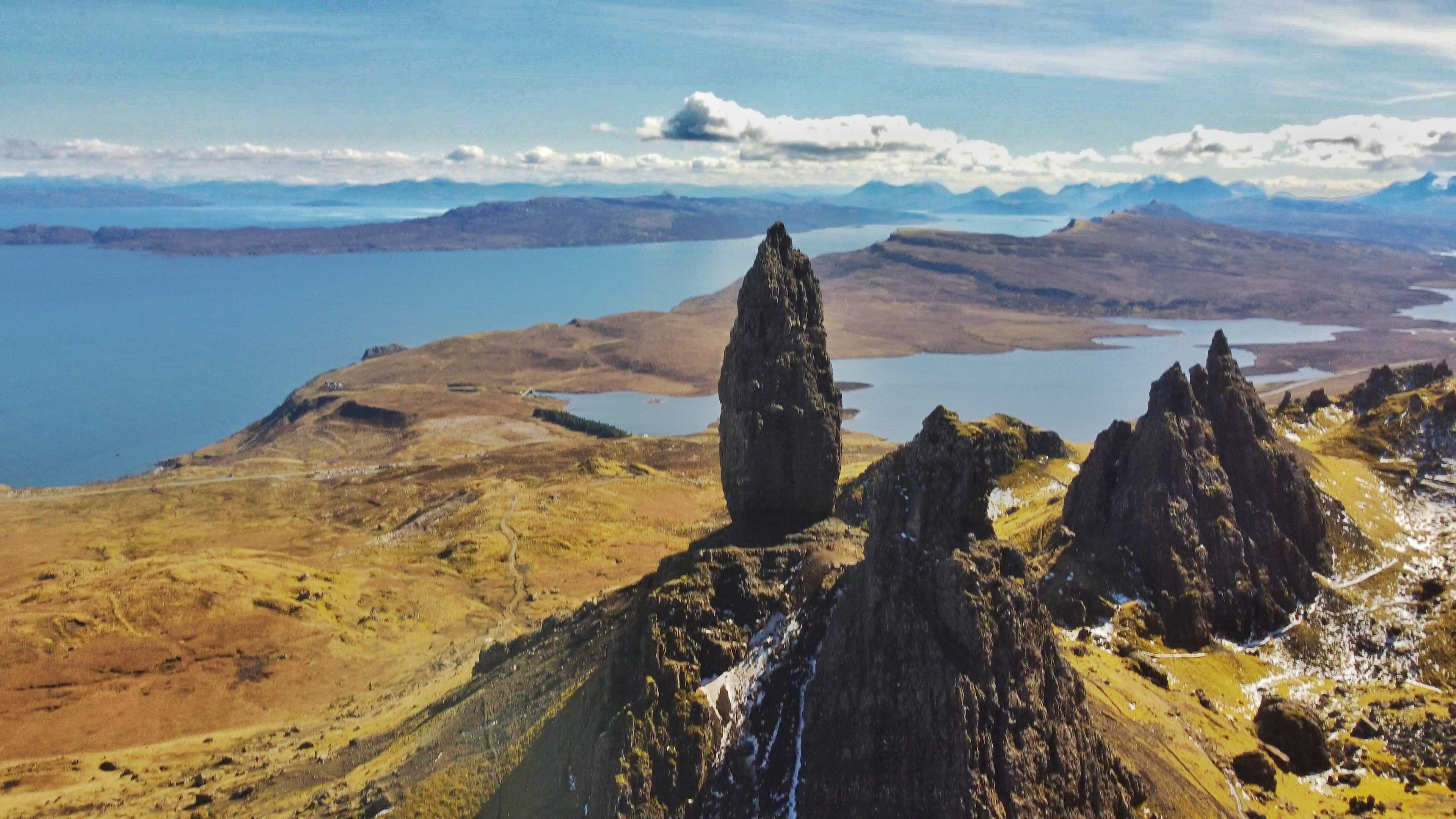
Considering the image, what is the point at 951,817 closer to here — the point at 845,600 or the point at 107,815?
the point at 845,600

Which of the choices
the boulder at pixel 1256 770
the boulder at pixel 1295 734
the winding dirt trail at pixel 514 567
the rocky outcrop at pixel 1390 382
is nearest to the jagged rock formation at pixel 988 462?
the boulder at pixel 1256 770

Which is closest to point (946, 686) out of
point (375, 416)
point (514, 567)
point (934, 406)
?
point (514, 567)

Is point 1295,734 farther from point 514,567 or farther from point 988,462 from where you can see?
point 514,567

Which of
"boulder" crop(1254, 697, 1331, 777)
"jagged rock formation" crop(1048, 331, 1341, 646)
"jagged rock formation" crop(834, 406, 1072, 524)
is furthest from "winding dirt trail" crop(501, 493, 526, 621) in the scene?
"boulder" crop(1254, 697, 1331, 777)

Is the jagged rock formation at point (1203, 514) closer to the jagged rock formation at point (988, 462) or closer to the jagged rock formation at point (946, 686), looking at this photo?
the jagged rock formation at point (988, 462)

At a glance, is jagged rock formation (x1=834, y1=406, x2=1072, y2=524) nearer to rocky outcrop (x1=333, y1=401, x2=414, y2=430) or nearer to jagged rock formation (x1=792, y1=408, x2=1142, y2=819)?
jagged rock formation (x1=792, y1=408, x2=1142, y2=819)
